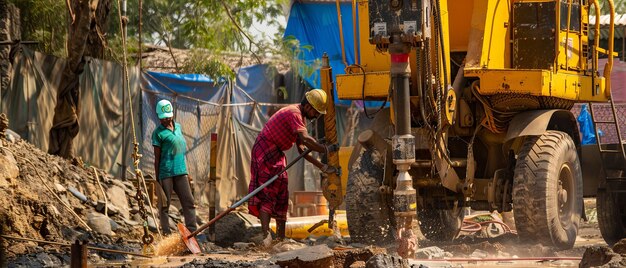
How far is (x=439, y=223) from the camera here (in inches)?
508

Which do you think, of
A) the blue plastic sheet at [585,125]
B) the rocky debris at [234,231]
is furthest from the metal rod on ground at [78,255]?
the blue plastic sheet at [585,125]

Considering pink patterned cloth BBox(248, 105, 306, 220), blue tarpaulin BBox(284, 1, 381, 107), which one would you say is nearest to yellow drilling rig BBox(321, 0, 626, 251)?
pink patterned cloth BBox(248, 105, 306, 220)

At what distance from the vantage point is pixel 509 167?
11.6m

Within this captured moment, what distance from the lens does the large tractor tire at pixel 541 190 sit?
35.1 feet

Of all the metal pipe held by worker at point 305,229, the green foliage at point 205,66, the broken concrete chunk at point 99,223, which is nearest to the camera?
the broken concrete chunk at point 99,223

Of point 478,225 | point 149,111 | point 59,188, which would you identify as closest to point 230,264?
point 59,188

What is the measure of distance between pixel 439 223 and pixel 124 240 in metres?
3.72

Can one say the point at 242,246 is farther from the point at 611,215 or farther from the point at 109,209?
the point at 611,215

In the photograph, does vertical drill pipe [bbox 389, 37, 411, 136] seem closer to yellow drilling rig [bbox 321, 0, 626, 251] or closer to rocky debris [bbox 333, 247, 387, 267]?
yellow drilling rig [bbox 321, 0, 626, 251]

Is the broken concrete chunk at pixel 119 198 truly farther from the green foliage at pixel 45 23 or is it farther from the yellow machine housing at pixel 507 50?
the yellow machine housing at pixel 507 50

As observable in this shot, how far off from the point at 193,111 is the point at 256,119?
5.86ft

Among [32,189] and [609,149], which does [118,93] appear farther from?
[609,149]

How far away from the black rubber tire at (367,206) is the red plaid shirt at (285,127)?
2.57ft

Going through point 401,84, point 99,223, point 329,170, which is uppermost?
point 401,84
